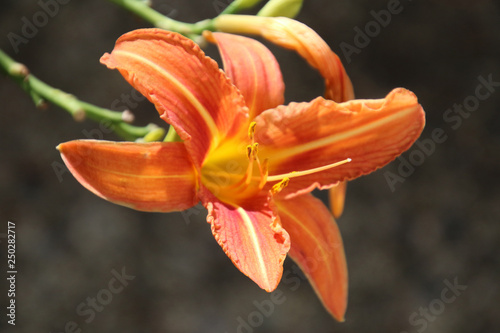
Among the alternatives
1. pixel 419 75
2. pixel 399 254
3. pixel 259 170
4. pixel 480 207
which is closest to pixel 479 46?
pixel 419 75

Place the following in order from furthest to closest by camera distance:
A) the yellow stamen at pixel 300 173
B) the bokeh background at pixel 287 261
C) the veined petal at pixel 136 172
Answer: the bokeh background at pixel 287 261 < the yellow stamen at pixel 300 173 < the veined petal at pixel 136 172

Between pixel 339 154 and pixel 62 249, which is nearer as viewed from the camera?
pixel 339 154

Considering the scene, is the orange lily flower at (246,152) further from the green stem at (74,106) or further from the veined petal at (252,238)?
the green stem at (74,106)

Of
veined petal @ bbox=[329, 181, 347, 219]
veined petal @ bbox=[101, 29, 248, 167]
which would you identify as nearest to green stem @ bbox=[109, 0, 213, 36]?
veined petal @ bbox=[101, 29, 248, 167]

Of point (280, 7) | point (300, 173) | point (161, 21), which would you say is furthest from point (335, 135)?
point (161, 21)

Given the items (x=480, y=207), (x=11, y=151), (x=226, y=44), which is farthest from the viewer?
(x=480, y=207)

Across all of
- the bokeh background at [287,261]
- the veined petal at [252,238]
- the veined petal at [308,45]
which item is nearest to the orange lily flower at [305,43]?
the veined petal at [308,45]

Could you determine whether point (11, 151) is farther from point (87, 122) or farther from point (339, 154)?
point (339, 154)
